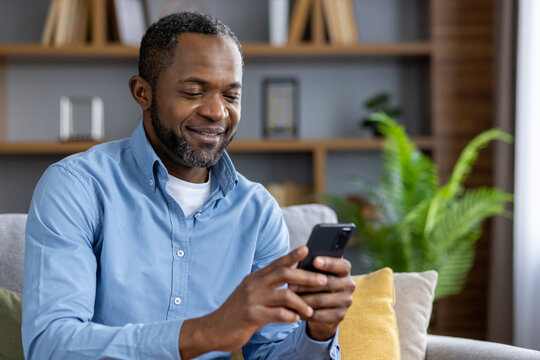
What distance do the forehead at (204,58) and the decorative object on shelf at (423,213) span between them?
4.95 ft

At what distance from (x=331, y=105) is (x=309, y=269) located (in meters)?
2.40

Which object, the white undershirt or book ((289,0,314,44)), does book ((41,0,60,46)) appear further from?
the white undershirt

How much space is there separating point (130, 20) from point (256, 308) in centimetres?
242

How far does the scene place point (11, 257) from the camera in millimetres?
1484

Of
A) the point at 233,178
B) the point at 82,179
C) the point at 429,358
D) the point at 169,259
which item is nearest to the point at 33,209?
the point at 82,179

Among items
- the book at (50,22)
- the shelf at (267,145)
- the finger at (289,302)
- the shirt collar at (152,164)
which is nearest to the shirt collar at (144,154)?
the shirt collar at (152,164)

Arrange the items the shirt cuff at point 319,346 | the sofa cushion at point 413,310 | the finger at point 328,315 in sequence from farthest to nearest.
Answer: the sofa cushion at point 413,310 < the shirt cuff at point 319,346 < the finger at point 328,315

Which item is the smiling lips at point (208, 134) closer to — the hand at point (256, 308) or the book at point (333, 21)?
the hand at point (256, 308)

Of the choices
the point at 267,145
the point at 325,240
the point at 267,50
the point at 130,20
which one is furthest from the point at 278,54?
the point at 325,240

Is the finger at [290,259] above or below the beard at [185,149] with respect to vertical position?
below

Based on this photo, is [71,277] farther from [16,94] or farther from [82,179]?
[16,94]

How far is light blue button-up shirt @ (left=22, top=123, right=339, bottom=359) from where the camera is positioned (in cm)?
100

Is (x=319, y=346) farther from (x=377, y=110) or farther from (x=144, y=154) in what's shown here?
(x=377, y=110)

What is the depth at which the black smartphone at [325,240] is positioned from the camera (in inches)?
37.0
